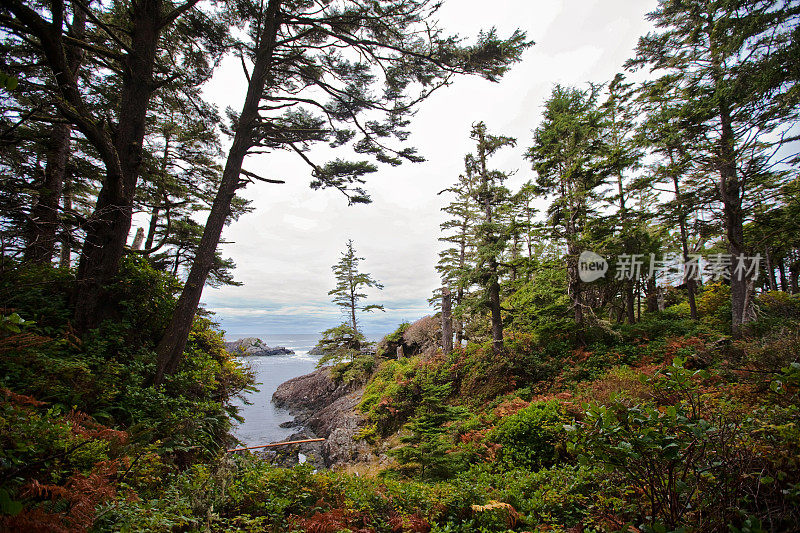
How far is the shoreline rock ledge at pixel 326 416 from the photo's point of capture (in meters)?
11.3

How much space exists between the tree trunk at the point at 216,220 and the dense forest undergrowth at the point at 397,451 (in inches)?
14.4

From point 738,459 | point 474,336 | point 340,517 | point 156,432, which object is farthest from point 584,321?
point 156,432

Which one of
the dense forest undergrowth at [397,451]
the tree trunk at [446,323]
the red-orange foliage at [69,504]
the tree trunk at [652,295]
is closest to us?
the red-orange foliage at [69,504]

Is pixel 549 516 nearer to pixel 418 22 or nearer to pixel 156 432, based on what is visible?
pixel 156 432

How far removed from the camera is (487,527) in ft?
11.0

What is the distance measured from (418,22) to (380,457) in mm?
12219

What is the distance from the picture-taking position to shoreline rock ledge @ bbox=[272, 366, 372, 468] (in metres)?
11.3

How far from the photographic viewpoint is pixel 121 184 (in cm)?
498

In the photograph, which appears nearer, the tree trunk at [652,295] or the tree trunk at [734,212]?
the tree trunk at [734,212]

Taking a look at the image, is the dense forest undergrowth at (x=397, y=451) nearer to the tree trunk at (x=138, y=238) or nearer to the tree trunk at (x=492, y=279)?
the tree trunk at (x=492, y=279)

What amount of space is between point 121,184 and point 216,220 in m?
1.48

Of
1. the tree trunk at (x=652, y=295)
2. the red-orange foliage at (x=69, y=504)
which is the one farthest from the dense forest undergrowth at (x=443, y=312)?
the tree trunk at (x=652, y=295)

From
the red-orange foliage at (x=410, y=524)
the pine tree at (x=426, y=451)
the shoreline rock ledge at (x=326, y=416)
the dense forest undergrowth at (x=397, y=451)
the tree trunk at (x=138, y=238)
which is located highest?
the tree trunk at (x=138, y=238)

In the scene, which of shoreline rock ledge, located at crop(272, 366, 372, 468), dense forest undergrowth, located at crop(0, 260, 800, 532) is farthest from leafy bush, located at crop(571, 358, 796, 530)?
shoreline rock ledge, located at crop(272, 366, 372, 468)
